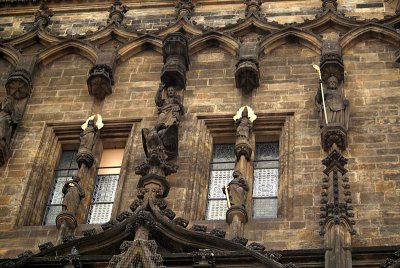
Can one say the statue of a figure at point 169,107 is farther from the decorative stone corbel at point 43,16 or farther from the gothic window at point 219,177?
the decorative stone corbel at point 43,16

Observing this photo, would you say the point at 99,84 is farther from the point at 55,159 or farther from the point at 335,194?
the point at 335,194

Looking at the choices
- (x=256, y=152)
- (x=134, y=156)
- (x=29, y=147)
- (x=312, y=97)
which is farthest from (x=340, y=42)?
(x=29, y=147)

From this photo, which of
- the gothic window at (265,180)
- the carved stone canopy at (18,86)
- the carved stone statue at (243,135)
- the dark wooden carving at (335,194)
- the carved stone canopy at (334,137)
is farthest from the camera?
the carved stone canopy at (18,86)

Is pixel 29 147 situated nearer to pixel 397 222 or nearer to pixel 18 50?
pixel 18 50

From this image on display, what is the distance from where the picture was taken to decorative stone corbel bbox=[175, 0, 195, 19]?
2212 cm

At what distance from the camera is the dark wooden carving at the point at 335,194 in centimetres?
1681

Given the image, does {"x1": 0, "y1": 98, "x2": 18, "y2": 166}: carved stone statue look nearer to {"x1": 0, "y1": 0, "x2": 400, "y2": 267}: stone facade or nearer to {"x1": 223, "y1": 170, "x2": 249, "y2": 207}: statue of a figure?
{"x1": 0, "y1": 0, "x2": 400, "y2": 267}: stone facade

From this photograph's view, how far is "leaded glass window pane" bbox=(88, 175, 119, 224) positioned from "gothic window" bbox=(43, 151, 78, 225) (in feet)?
1.81

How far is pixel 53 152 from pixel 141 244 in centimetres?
428

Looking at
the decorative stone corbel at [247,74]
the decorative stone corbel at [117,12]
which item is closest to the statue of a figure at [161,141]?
the decorative stone corbel at [247,74]

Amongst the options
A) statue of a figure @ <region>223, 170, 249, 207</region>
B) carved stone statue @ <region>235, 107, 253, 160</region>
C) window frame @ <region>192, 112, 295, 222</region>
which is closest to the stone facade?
window frame @ <region>192, 112, 295, 222</region>

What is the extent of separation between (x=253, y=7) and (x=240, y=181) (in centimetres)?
511

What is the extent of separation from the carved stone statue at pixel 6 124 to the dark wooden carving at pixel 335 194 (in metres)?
5.17

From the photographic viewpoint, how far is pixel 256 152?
19.4 m
